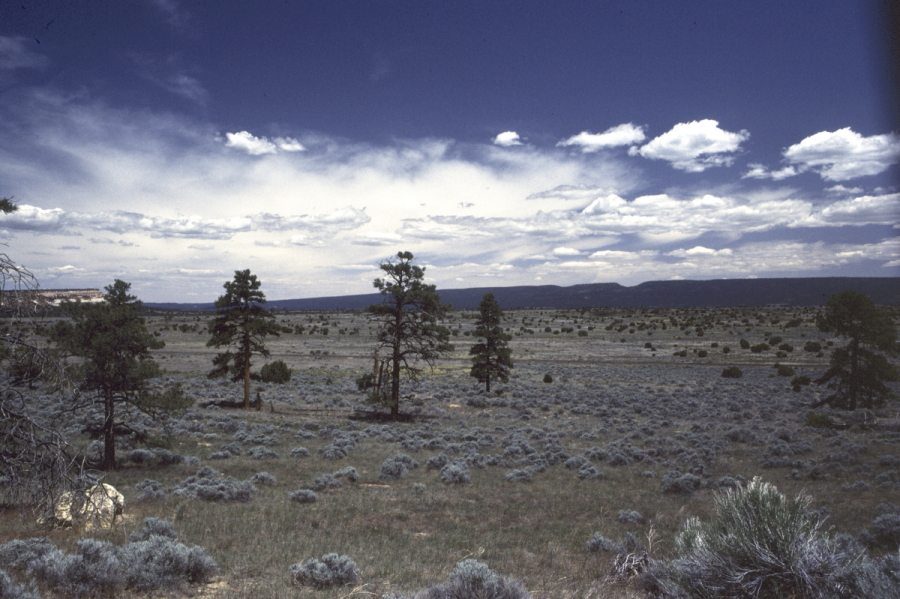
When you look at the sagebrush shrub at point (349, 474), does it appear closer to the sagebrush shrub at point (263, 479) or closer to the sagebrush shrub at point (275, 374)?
the sagebrush shrub at point (263, 479)

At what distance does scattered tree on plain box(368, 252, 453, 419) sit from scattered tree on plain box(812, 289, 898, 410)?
22.9m

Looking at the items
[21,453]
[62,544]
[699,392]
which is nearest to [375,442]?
[62,544]

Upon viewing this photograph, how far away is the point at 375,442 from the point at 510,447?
21.3 ft

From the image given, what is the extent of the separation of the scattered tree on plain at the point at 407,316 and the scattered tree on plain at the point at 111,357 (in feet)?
43.7

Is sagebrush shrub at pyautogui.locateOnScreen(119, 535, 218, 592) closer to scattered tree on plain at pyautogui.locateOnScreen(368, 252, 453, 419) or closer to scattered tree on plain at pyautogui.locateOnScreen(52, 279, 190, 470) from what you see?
scattered tree on plain at pyautogui.locateOnScreen(52, 279, 190, 470)

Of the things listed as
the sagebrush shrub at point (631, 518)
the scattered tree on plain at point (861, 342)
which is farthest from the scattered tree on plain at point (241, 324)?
the scattered tree on plain at point (861, 342)

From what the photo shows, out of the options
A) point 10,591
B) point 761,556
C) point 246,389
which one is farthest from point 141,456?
point 761,556

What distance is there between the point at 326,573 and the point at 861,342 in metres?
32.7

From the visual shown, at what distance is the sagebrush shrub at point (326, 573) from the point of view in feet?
24.0

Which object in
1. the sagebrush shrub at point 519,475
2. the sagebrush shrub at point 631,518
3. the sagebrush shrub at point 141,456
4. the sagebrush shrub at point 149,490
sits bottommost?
the sagebrush shrub at point 519,475

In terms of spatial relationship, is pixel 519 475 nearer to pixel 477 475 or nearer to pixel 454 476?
pixel 477 475

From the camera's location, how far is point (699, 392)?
37094 millimetres

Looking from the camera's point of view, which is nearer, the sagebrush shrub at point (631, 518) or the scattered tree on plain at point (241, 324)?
the sagebrush shrub at point (631, 518)

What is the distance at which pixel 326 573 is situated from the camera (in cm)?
732
